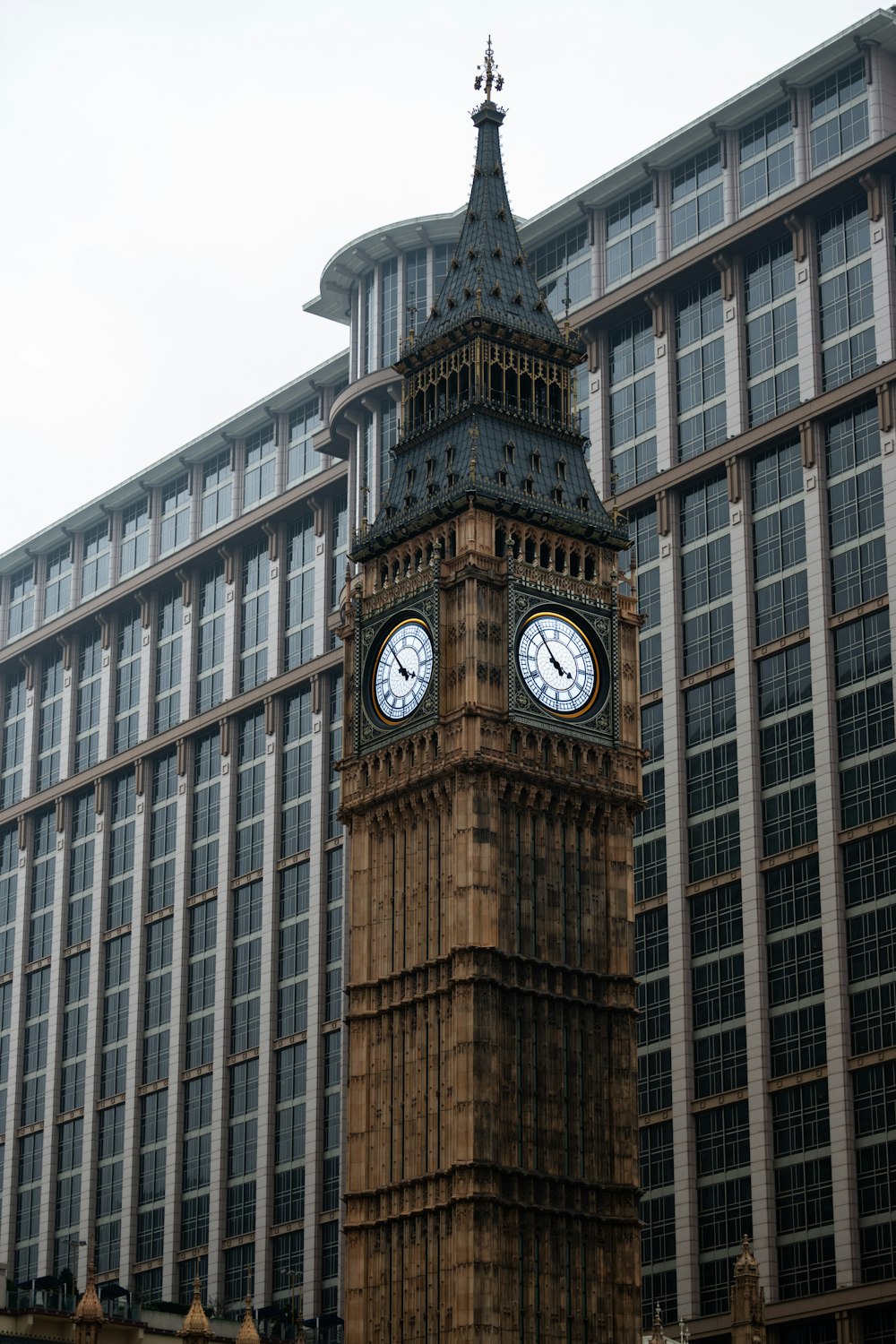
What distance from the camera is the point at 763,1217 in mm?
144125

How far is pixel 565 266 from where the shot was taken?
17412cm

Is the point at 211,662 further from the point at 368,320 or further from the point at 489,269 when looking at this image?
the point at 489,269

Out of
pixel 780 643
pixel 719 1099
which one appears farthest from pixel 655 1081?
pixel 780 643

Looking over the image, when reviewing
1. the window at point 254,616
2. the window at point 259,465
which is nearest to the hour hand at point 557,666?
the window at point 254,616

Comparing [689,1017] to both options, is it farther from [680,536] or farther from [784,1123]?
[680,536]

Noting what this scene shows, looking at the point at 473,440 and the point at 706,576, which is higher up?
the point at 706,576

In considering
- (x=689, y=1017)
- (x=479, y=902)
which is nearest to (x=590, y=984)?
(x=479, y=902)

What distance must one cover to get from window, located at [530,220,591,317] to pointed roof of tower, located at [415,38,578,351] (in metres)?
36.5

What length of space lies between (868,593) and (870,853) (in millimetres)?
14399

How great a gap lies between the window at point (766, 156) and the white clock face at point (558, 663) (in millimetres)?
49818

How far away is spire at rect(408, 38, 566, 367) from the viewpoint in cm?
12812

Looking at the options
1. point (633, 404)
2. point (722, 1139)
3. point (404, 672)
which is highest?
point (633, 404)

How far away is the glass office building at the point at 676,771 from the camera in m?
146

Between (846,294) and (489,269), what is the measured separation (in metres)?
32.2
